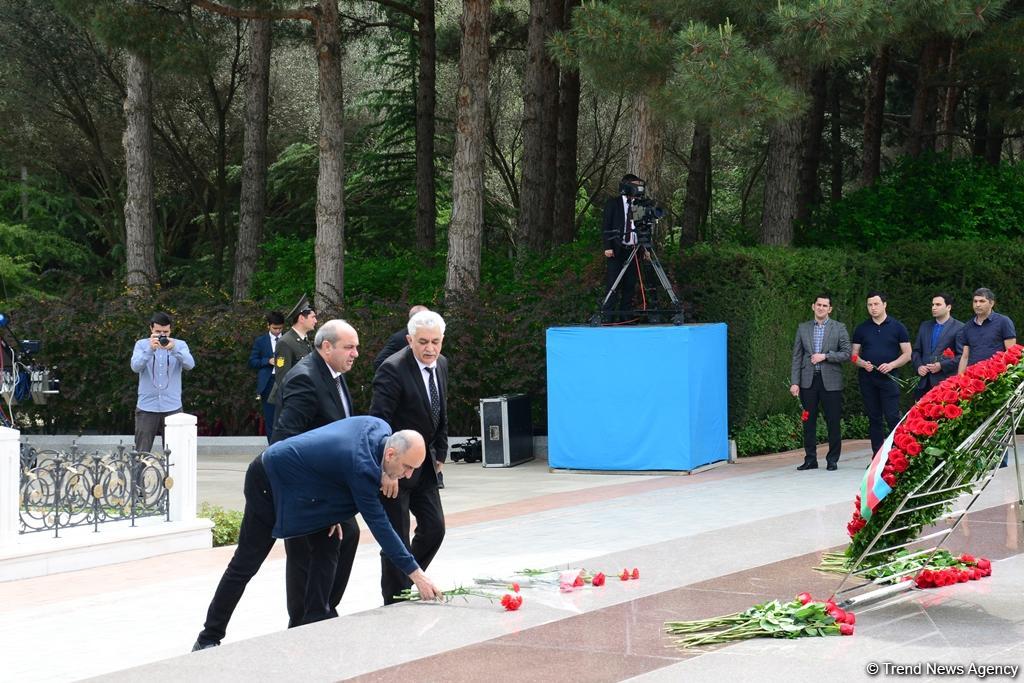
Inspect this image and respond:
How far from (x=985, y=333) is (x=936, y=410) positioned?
7.45m

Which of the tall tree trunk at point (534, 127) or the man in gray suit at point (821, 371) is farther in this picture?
the tall tree trunk at point (534, 127)

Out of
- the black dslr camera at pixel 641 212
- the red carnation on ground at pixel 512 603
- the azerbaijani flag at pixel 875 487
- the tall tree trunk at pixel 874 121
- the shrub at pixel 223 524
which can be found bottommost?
the shrub at pixel 223 524

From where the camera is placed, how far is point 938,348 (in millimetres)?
14398

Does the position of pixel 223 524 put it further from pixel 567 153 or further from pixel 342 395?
pixel 567 153

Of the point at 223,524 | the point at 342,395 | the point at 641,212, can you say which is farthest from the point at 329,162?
the point at 342,395

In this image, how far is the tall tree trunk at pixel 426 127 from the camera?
2856cm

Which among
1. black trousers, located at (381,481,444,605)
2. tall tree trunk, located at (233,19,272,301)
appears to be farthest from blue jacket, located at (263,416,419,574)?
tall tree trunk, located at (233,19,272,301)

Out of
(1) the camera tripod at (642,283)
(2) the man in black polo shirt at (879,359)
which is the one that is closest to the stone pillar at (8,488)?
(1) the camera tripod at (642,283)

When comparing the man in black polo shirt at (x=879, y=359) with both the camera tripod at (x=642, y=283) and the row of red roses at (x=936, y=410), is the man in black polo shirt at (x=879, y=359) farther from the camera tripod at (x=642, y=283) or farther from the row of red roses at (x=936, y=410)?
the row of red roses at (x=936, y=410)

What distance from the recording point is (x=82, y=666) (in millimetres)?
7109

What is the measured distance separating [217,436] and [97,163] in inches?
795

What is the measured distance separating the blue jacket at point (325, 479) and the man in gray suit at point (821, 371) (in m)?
8.85

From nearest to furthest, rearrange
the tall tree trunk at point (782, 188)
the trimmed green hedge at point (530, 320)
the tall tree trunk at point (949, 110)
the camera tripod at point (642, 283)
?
the camera tripod at point (642, 283) < the trimmed green hedge at point (530, 320) < the tall tree trunk at point (782, 188) < the tall tree trunk at point (949, 110)

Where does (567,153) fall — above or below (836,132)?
below
